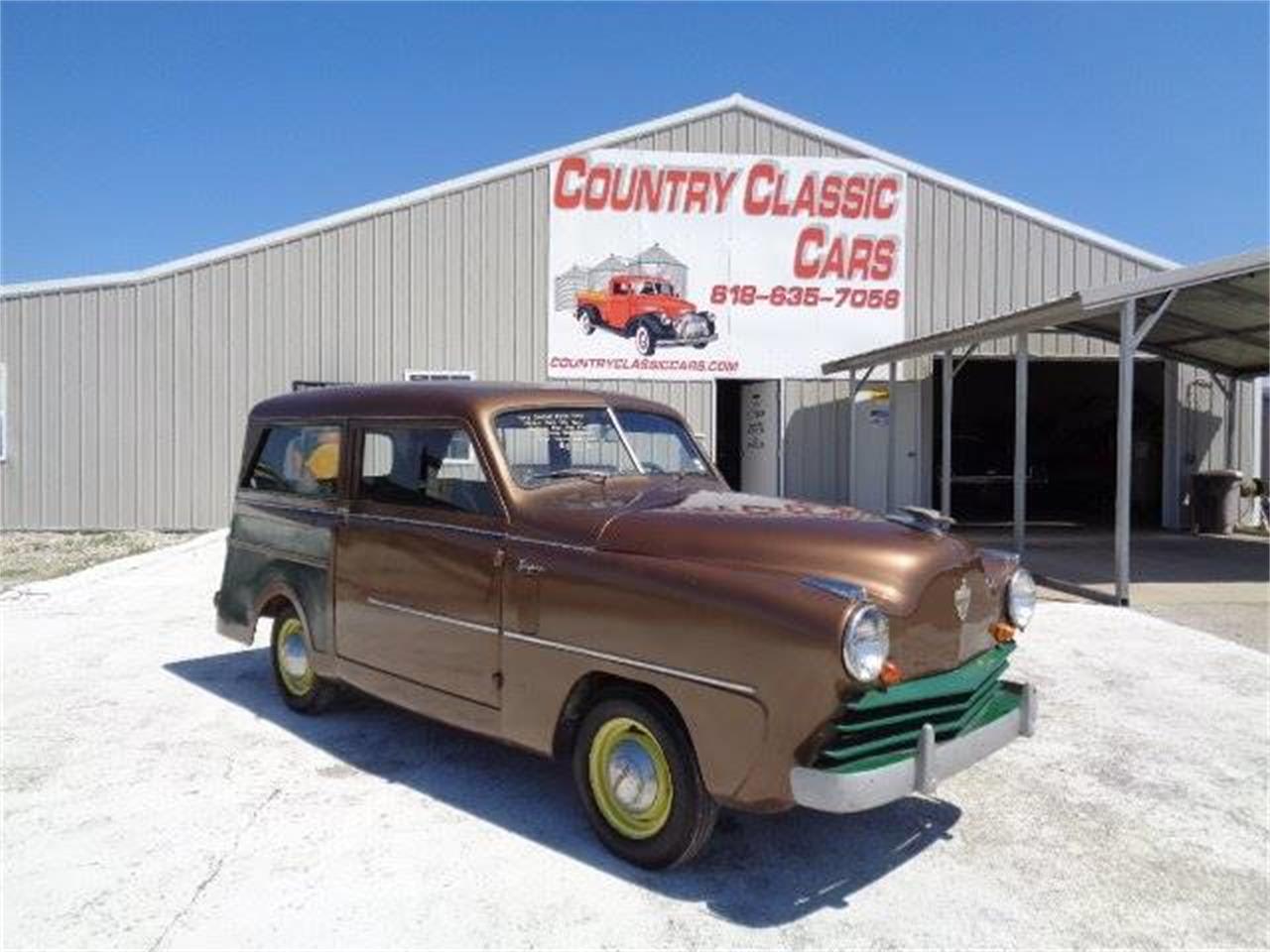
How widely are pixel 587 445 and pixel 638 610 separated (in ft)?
4.18

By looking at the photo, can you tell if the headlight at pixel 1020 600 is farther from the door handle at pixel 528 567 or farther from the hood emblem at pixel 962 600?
the door handle at pixel 528 567

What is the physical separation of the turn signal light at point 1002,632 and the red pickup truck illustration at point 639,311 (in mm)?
12816

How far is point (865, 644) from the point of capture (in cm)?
330

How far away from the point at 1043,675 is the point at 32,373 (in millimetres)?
15338

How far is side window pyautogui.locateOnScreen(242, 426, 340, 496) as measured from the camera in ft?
17.8

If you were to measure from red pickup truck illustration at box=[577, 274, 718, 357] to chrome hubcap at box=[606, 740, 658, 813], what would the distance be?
519 inches

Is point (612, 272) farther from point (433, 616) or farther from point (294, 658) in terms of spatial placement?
point (433, 616)

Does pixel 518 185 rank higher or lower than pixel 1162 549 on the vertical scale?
higher

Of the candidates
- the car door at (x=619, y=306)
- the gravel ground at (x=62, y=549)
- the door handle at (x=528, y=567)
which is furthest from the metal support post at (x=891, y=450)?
the door handle at (x=528, y=567)

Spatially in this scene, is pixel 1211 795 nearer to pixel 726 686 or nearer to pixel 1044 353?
pixel 726 686

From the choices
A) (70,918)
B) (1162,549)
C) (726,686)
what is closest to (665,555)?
(726,686)

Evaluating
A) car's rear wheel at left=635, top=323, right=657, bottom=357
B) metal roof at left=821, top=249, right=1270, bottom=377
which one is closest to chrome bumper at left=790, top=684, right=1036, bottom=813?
metal roof at left=821, top=249, right=1270, bottom=377

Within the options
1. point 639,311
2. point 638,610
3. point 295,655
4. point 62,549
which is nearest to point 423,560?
point 638,610

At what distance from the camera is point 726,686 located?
3447 millimetres
